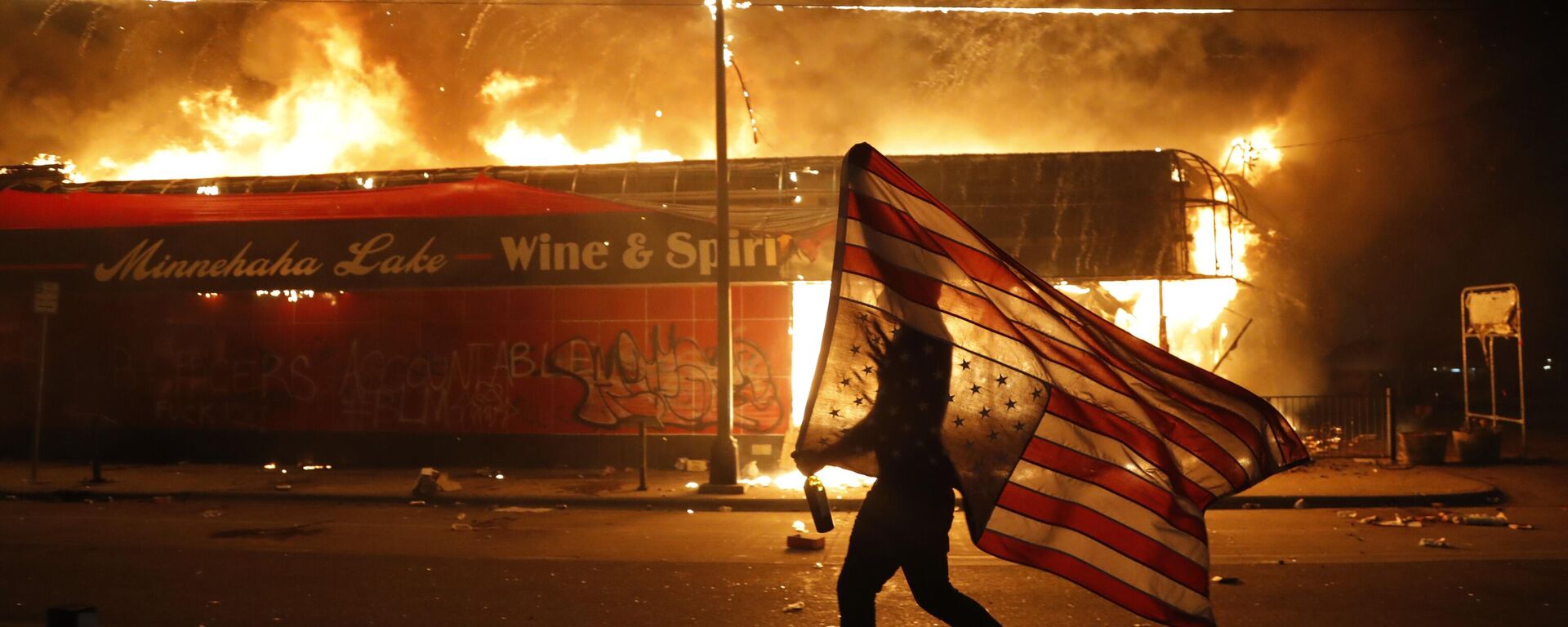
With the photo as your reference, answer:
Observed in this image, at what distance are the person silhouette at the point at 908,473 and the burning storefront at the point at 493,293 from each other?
1048 cm

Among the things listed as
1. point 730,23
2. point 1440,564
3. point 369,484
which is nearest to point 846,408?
point 1440,564

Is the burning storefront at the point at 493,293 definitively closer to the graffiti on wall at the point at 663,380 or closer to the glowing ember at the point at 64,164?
the graffiti on wall at the point at 663,380

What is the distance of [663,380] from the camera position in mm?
15742

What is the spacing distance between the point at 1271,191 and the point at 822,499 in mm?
23646

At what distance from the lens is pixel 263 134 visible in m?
22.8

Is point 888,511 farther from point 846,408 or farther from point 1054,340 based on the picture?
point 1054,340

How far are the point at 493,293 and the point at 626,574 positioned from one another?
8.84 meters

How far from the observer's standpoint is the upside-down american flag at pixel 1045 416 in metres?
4.19

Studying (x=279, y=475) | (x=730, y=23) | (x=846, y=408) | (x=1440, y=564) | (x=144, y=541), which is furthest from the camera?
(x=730, y=23)

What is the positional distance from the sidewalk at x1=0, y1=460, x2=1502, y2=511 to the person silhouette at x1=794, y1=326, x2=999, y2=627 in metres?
8.09

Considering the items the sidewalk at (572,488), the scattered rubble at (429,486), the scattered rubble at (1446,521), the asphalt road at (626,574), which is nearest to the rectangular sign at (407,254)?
the sidewalk at (572,488)

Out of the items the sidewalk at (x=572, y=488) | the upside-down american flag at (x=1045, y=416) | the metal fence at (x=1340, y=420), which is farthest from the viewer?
the metal fence at (x=1340, y=420)

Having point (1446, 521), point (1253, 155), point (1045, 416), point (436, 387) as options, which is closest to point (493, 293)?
point (436, 387)

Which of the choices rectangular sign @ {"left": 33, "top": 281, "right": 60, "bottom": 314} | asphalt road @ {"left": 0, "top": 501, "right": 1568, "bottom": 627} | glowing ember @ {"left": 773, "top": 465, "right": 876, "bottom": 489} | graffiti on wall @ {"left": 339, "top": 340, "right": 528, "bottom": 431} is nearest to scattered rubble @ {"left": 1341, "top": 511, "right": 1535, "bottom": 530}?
asphalt road @ {"left": 0, "top": 501, "right": 1568, "bottom": 627}
